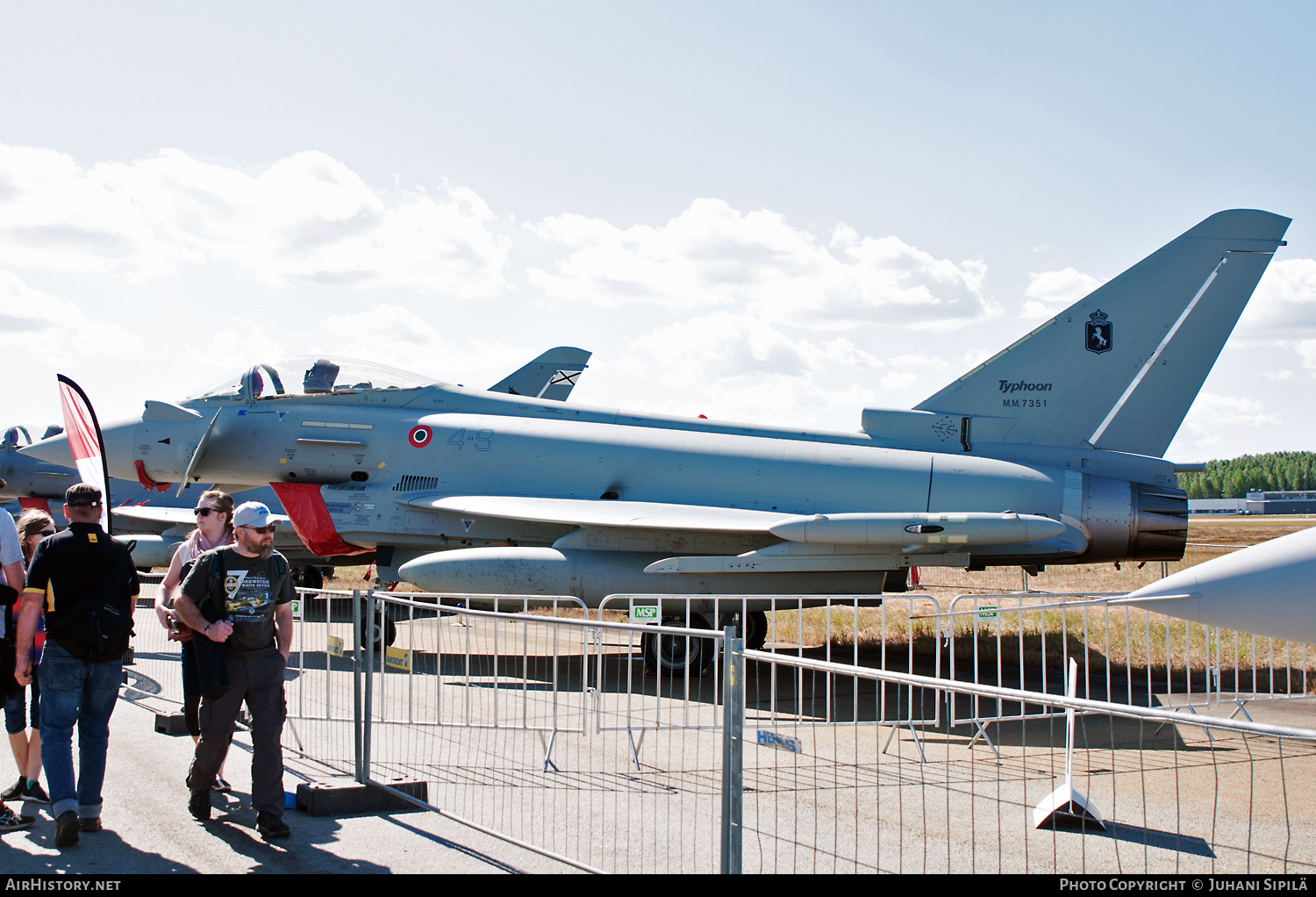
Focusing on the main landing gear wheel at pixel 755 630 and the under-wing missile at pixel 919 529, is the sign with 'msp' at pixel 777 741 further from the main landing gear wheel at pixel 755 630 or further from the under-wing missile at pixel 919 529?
the main landing gear wheel at pixel 755 630

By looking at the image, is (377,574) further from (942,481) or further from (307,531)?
(942,481)

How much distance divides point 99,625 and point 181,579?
949 millimetres

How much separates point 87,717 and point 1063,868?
16.9 ft

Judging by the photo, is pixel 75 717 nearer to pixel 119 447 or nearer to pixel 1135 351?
pixel 119 447

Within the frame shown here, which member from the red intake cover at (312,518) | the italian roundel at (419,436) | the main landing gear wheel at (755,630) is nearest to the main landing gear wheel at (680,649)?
the main landing gear wheel at (755,630)

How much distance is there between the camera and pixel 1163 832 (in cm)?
556

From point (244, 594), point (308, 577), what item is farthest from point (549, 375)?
point (244, 594)

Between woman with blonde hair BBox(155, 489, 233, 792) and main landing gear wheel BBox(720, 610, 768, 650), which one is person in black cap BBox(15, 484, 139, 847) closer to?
woman with blonde hair BBox(155, 489, 233, 792)

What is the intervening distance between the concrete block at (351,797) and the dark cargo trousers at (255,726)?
1.24ft

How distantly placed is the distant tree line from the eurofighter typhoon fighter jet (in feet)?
495

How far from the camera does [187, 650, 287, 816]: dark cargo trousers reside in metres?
5.16

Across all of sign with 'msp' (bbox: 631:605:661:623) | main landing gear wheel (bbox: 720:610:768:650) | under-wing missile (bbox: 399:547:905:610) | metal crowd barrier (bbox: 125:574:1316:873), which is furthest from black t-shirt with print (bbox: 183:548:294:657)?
main landing gear wheel (bbox: 720:610:768:650)

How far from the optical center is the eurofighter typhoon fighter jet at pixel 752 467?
36.0 ft

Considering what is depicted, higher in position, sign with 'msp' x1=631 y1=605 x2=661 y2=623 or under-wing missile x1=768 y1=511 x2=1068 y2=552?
under-wing missile x1=768 y1=511 x2=1068 y2=552
